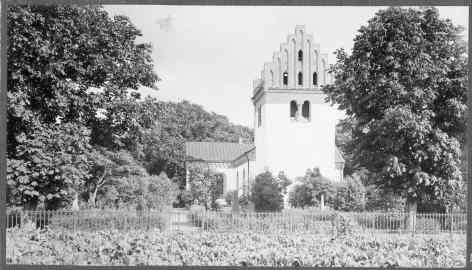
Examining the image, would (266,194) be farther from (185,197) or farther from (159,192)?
(185,197)

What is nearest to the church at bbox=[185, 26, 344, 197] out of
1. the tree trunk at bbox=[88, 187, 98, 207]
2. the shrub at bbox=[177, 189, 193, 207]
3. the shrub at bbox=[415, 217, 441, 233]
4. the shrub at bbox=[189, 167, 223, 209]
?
the shrub at bbox=[189, 167, 223, 209]

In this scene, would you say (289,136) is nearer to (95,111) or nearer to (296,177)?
(296,177)

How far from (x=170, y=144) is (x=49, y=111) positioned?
29.2ft

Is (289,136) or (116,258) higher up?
(289,136)

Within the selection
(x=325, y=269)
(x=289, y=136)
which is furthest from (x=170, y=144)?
(x=325, y=269)

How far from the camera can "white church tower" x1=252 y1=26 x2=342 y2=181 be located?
2470cm

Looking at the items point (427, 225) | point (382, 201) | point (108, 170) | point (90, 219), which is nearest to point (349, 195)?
point (382, 201)

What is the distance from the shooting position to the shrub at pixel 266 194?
21.2 meters

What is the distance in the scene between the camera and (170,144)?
2456 cm

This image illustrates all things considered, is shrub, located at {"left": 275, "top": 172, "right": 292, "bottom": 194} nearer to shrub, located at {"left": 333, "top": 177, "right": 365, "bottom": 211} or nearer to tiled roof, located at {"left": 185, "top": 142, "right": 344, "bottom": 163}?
shrub, located at {"left": 333, "top": 177, "right": 365, "bottom": 211}

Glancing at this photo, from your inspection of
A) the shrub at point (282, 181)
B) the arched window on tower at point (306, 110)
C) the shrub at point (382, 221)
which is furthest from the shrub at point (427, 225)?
the arched window on tower at point (306, 110)

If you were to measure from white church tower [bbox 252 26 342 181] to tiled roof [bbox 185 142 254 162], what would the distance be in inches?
85.7

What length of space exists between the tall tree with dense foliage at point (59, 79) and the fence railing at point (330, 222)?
13.3 feet

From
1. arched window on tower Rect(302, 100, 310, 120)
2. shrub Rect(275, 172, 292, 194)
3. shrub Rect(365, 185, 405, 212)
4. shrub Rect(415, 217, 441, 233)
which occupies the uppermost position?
arched window on tower Rect(302, 100, 310, 120)
